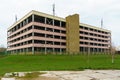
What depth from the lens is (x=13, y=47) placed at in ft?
334

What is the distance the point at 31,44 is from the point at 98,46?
47213 mm

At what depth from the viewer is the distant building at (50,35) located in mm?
76375

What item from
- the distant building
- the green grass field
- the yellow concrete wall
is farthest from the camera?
the yellow concrete wall

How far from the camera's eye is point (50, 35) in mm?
81250

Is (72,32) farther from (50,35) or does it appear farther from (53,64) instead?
(53,64)

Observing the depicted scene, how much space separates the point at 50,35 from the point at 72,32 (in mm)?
10874

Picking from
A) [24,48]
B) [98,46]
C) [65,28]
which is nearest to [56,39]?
[65,28]

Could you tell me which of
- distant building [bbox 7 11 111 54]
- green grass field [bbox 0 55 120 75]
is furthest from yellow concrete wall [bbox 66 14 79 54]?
green grass field [bbox 0 55 120 75]

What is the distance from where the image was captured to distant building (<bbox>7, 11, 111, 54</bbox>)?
7638cm

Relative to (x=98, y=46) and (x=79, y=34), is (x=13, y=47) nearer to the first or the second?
(x=79, y=34)

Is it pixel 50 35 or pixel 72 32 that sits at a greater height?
pixel 72 32

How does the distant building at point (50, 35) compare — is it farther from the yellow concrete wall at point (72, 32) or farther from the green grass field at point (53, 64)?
the green grass field at point (53, 64)

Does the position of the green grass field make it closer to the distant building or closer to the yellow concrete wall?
the distant building

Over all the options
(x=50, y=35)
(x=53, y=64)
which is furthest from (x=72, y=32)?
(x=53, y=64)
